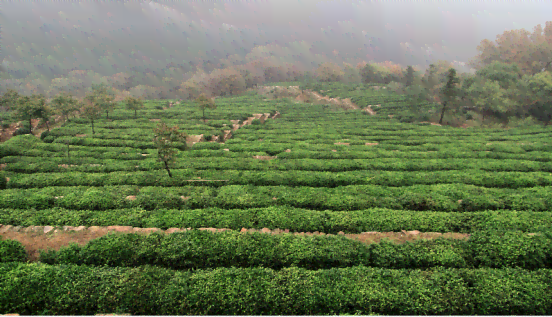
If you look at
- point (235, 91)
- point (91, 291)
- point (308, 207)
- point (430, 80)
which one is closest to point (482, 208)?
point (308, 207)

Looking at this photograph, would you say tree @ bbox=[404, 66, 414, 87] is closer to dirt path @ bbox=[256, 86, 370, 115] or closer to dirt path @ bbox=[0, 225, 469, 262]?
dirt path @ bbox=[256, 86, 370, 115]

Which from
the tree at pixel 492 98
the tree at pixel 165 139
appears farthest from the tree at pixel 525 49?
the tree at pixel 165 139

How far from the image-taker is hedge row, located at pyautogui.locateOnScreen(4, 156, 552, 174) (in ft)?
71.5

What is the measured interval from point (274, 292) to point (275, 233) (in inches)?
171

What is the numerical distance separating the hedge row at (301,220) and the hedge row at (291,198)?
4.08 ft

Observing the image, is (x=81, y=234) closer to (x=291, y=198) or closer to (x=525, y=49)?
(x=291, y=198)

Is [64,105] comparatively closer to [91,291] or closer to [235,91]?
[91,291]

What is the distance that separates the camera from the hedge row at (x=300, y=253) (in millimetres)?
11227

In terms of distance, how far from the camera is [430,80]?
232 ft

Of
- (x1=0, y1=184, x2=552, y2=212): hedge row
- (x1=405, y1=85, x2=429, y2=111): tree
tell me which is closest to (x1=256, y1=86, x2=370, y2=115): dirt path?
(x1=405, y1=85, x2=429, y2=111): tree

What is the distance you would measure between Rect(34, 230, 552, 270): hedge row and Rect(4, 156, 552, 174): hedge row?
10.8 meters

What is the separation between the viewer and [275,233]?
13570mm

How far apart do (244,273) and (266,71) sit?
136 meters

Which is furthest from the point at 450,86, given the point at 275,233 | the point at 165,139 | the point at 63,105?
the point at 63,105
